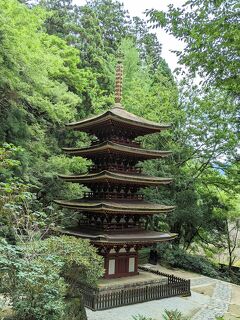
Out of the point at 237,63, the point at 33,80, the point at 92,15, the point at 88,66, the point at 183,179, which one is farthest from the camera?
the point at 92,15

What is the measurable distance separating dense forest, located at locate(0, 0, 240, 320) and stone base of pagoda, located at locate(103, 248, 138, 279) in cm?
274

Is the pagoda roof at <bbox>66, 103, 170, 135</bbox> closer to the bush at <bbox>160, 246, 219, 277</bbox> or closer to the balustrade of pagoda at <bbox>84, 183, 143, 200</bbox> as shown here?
the balustrade of pagoda at <bbox>84, 183, 143, 200</bbox>

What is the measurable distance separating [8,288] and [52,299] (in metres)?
1.19

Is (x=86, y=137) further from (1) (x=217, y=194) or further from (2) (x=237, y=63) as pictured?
(2) (x=237, y=63)

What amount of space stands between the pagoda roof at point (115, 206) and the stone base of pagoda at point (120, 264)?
2.11 m

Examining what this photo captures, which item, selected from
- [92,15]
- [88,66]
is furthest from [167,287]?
[92,15]

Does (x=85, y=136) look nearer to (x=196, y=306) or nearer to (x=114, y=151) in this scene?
(x=114, y=151)

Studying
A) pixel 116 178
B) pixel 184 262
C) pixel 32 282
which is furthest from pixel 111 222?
pixel 184 262

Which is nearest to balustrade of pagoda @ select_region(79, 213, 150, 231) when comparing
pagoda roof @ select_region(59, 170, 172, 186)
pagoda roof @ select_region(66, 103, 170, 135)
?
pagoda roof @ select_region(59, 170, 172, 186)

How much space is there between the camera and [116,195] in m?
16.5

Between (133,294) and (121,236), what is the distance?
248 cm

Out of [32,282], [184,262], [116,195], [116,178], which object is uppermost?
[116,178]

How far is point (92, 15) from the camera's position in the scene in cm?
3625

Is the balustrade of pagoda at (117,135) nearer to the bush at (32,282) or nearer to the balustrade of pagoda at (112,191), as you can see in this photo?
the balustrade of pagoda at (112,191)
